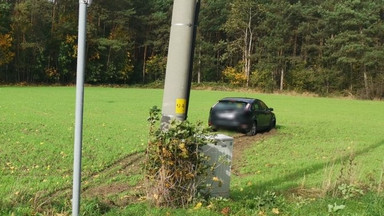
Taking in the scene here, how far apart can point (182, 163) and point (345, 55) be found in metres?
60.9

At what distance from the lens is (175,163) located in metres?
5.39

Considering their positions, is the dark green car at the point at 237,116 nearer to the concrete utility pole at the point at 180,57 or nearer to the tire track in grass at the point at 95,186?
the tire track in grass at the point at 95,186

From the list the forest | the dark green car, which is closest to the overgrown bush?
the dark green car

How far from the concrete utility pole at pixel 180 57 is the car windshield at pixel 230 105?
41.3 feet

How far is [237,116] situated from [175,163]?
40.8 feet

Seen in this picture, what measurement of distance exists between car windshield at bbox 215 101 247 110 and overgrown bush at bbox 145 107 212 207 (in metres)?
12.5

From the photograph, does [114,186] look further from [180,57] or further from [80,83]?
[80,83]

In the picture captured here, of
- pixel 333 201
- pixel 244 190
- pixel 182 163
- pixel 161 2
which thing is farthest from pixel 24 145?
pixel 161 2

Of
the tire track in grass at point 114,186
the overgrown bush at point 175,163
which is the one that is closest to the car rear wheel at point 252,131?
the tire track in grass at point 114,186

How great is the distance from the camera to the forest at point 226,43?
6203 cm

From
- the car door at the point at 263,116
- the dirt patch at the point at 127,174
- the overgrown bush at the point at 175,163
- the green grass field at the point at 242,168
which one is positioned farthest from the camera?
the car door at the point at 263,116

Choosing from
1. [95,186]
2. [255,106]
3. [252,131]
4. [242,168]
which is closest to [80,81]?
[95,186]

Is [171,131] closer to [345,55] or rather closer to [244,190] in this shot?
[244,190]

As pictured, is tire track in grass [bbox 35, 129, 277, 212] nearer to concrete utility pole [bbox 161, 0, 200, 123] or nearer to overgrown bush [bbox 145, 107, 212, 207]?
overgrown bush [bbox 145, 107, 212, 207]
